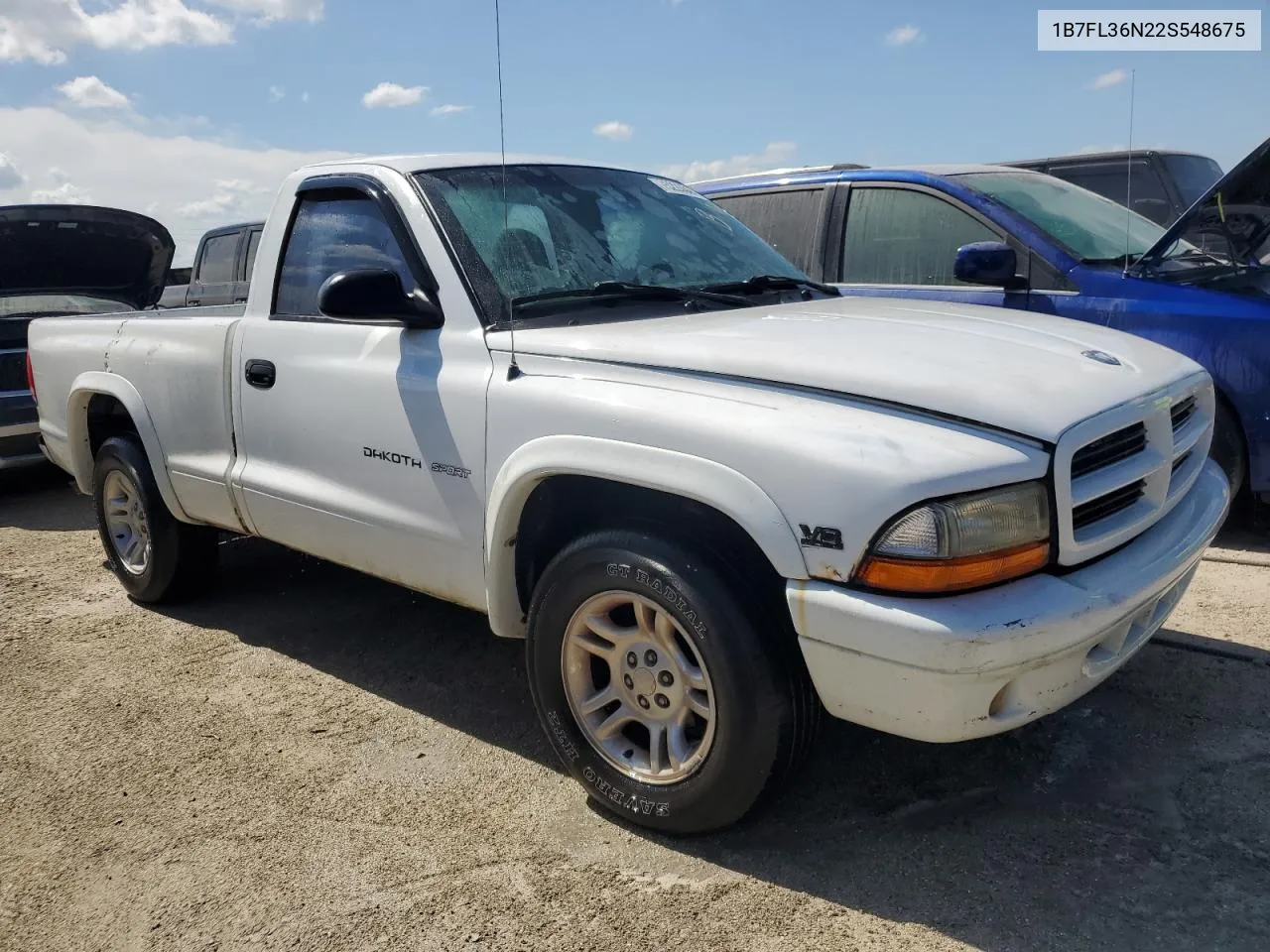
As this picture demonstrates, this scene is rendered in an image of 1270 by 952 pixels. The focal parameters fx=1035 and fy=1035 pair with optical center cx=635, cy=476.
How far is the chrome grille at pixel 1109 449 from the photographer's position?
2.44 metres

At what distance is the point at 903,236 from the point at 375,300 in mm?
3457

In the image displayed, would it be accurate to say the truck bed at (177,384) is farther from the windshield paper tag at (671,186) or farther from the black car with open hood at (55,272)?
the black car with open hood at (55,272)

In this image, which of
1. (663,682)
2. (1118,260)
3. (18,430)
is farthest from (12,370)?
(1118,260)

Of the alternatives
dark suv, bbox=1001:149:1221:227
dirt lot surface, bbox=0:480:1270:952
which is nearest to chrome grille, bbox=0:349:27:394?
dirt lot surface, bbox=0:480:1270:952

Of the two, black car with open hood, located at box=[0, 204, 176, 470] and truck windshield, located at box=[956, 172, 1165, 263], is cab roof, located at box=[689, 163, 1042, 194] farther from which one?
black car with open hood, located at box=[0, 204, 176, 470]

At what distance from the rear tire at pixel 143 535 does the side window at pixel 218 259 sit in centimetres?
638

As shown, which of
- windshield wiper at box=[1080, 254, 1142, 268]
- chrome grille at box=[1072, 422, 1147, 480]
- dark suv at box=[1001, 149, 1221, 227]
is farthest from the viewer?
dark suv at box=[1001, 149, 1221, 227]

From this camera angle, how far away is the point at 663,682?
272cm

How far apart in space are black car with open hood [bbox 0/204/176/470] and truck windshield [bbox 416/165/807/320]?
4.52 meters

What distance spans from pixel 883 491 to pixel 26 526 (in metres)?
6.32

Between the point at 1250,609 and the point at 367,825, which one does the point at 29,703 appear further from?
the point at 1250,609

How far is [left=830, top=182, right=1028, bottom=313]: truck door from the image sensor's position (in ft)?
17.6

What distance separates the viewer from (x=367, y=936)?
244cm

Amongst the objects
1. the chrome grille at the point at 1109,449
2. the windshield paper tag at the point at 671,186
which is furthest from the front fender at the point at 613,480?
the windshield paper tag at the point at 671,186
